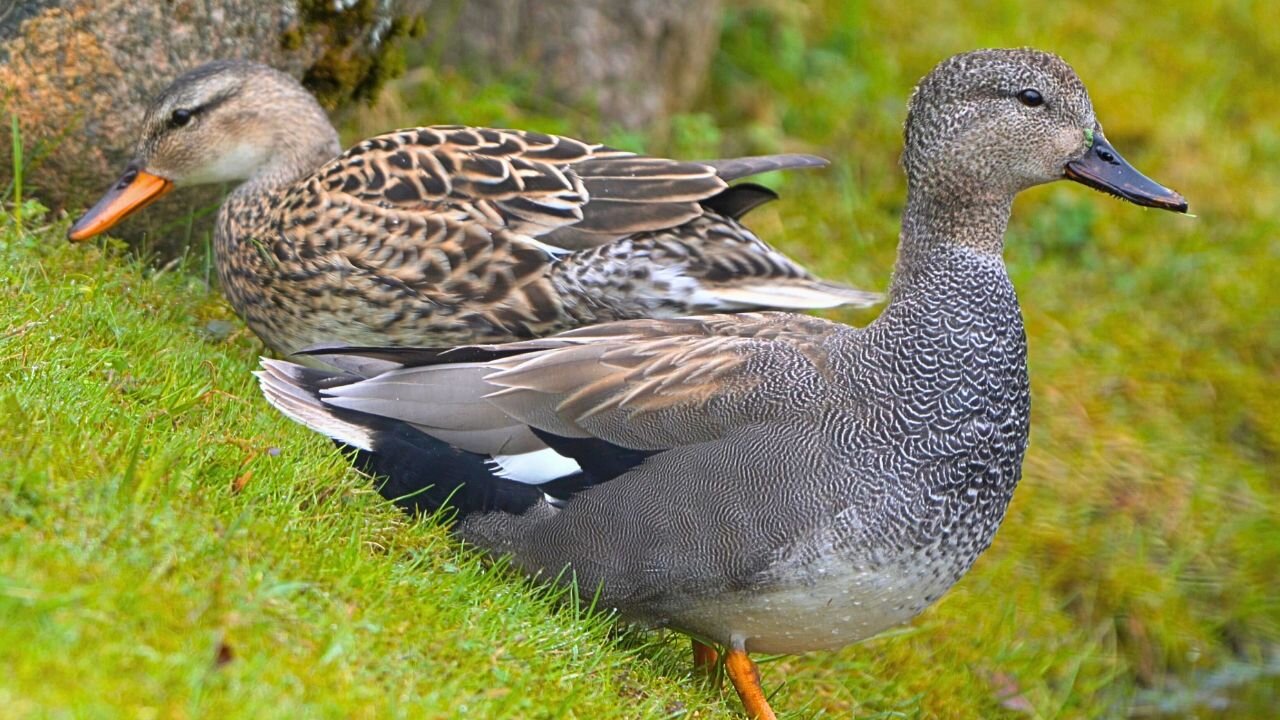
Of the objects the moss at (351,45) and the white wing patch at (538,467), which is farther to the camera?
the moss at (351,45)

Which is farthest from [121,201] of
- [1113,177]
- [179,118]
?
[1113,177]

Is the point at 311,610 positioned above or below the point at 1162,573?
above

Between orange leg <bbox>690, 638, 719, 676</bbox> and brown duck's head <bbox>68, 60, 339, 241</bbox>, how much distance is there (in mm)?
2035

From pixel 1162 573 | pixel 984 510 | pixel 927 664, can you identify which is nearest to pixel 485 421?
pixel 984 510

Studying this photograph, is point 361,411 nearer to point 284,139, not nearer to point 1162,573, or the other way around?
point 284,139

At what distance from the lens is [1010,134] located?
13.1ft

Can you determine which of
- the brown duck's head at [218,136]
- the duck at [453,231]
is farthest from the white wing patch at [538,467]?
the brown duck's head at [218,136]

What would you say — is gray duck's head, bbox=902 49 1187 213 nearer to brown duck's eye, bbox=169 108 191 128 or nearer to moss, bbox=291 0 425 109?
moss, bbox=291 0 425 109

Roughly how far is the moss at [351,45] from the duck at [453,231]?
15.1 inches

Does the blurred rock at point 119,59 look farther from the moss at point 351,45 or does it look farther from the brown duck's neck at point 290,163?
the brown duck's neck at point 290,163

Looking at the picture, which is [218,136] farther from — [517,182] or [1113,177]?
[1113,177]

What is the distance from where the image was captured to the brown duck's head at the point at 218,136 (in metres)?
4.75

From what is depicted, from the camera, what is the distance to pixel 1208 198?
293 inches

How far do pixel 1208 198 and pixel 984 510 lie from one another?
4.19 meters
